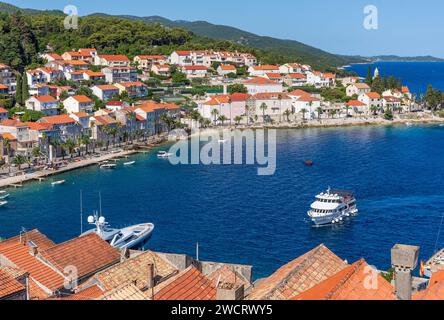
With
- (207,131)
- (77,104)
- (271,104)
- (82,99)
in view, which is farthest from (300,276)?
(271,104)

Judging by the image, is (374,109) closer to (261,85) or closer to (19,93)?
(261,85)

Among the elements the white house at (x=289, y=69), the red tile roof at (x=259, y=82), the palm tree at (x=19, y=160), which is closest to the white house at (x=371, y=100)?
the red tile roof at (x=259, y=82)

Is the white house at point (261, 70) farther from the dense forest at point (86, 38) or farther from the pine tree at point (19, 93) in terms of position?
the pine tree at point (19, 93)

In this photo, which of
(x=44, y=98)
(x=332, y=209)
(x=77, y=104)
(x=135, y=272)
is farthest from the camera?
(x=77, y=104)

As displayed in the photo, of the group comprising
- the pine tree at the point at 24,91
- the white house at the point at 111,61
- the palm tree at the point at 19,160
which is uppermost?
the white house at the point at 111,61

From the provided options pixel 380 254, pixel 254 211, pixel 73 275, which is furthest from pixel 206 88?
pixel 73 275

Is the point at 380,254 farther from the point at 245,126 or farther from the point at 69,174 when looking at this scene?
the point at 245,126
